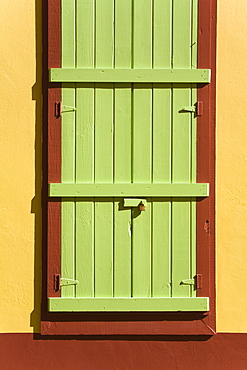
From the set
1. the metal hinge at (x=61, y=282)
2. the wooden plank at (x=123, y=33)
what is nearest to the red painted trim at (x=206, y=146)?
the wooden plank at (x=123, y=33)

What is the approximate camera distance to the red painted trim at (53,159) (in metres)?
3.09

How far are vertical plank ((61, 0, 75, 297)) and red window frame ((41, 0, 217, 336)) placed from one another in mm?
33

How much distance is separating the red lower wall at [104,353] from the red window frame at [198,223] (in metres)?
0.06

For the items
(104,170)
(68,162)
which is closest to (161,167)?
(104,170)

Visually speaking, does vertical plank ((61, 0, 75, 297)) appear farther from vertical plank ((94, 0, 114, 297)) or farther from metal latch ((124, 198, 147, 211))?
metal latch ((124, 198, 147, 211))

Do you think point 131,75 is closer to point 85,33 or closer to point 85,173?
point 85,33

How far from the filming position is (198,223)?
123 inches

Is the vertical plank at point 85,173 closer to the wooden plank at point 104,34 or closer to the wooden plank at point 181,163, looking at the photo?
the wooden plank at point 104,34

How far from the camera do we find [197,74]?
3096mm

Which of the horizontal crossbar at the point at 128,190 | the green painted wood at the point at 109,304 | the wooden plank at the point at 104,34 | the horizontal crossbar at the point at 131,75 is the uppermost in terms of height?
the wooden plank at the point at 104,34

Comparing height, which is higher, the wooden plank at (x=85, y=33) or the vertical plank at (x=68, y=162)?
the wooden plank at (x=85, y=33)

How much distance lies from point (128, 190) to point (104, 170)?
0.64 ft

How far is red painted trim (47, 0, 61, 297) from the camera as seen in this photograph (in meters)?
3.09

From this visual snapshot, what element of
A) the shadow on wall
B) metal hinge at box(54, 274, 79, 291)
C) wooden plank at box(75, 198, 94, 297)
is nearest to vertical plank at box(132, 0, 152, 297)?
wooden plank at box(75, 198, 94, 297)
